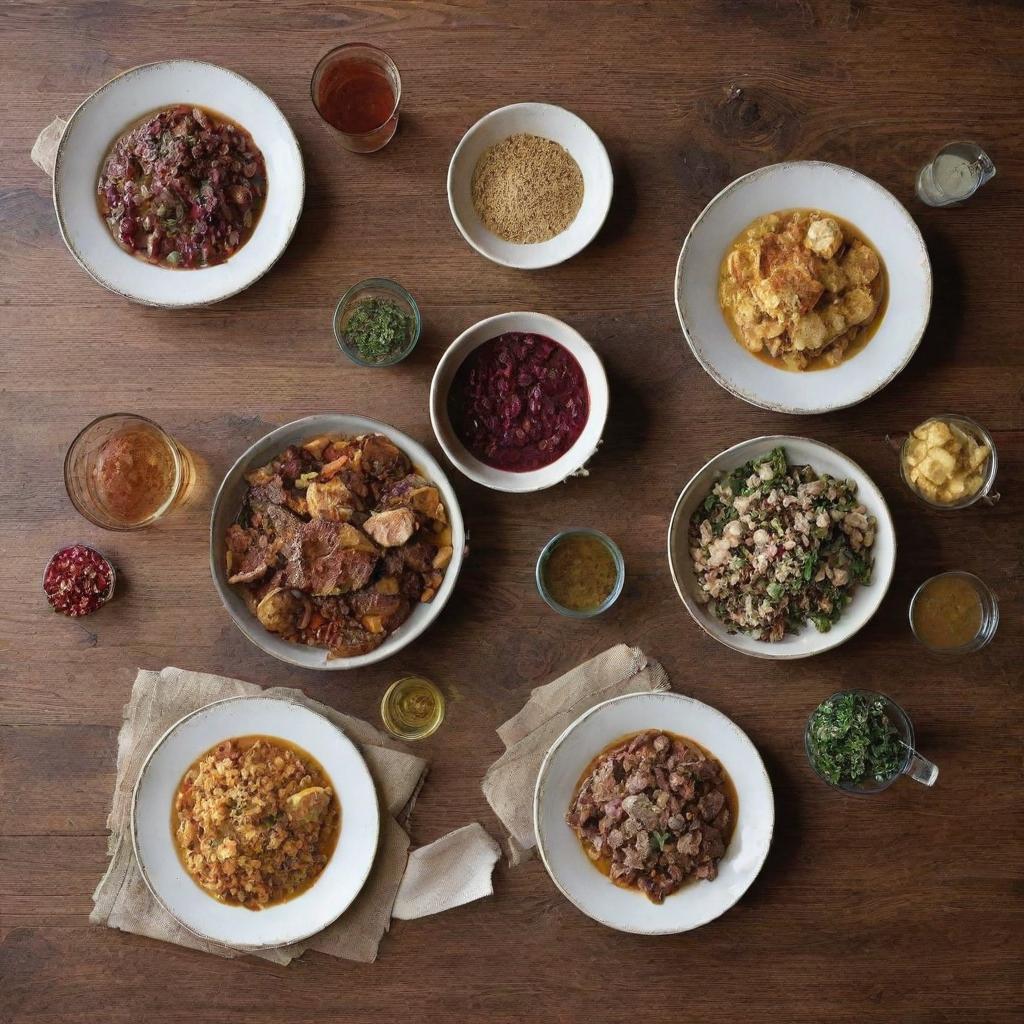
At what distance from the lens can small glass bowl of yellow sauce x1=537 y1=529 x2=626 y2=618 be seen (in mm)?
2834

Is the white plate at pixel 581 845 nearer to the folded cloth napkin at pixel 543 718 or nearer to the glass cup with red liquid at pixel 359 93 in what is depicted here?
the folded cloth napkin at pixel 543 718

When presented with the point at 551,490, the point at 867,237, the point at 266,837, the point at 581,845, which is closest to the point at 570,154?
the point at 867,237

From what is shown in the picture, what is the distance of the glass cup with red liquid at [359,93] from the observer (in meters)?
2.81

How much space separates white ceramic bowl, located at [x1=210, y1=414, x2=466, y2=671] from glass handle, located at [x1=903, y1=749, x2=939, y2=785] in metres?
1.52

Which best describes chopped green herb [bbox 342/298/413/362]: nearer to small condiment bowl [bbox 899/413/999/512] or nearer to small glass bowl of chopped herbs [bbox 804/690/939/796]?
→ small condiment bowl [bbox 899/413/999/512]

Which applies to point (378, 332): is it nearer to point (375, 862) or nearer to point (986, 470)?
point (375, 862)

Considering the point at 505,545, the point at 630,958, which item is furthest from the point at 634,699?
the point at 630,958

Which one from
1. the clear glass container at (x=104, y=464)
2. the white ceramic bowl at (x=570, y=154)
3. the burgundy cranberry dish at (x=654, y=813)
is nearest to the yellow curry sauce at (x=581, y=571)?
the burgundy cranberry dish at (x=654, y=813)

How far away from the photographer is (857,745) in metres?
2.71

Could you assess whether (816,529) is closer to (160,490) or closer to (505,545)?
(505,545)

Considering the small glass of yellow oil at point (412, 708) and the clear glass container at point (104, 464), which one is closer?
the clear glass container at point (104, 464)

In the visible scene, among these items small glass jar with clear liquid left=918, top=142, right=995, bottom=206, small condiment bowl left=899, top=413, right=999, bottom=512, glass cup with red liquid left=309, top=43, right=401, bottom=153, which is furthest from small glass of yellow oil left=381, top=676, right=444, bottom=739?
small glass jar with clear liquid left=918, top=142, right=995, bottom=206

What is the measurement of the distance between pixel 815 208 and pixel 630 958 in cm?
247

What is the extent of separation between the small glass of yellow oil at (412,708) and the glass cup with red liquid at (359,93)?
1.76m
